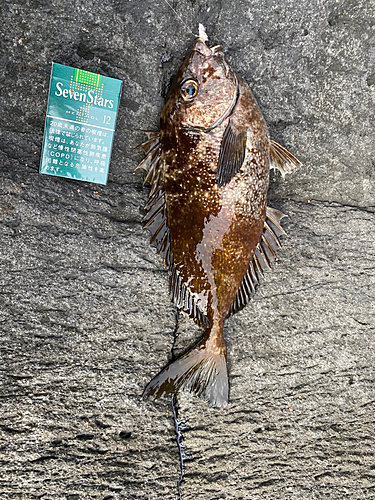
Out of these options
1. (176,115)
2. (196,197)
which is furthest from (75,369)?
(176,115)

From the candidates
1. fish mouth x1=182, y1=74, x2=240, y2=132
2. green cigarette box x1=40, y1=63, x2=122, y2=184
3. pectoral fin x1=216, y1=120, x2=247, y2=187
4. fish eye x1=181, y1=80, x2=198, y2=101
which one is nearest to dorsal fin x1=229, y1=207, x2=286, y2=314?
pectoral fin x1=216, y1=120, x2=247, y2=187

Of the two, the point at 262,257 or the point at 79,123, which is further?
the point at 262,257

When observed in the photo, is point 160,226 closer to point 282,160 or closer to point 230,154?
point 230,154

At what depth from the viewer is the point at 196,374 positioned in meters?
1.87

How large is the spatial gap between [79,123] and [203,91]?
2.06 ft

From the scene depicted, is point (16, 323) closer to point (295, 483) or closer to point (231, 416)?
point (231, 416)

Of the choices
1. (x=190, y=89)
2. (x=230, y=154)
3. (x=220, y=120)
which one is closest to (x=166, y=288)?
(x=230, y=154)

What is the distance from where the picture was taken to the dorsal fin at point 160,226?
187 cm

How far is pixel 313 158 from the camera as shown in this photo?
213 centimetres

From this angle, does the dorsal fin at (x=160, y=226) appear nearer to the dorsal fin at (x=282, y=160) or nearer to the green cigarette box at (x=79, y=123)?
the green cigarette box at (x=79, y=123)

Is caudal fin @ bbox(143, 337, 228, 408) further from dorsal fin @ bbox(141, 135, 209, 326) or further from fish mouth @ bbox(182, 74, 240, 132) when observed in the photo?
fish mouth @ bbox(182, 74, 240, 132)

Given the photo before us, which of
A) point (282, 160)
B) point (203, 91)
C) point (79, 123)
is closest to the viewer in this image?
point (203, 91)

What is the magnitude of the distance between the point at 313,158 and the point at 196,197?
806mm

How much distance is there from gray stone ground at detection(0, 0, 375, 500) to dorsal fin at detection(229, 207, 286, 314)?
11 cm
